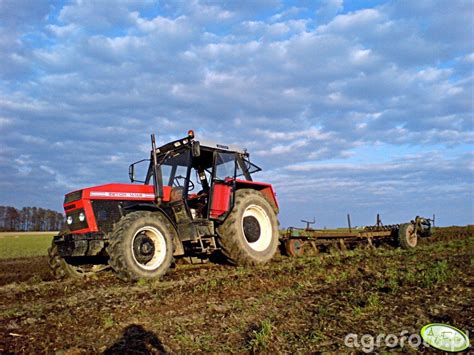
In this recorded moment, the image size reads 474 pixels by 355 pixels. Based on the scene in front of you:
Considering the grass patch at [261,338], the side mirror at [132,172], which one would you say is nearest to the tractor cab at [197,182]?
the side mirror at [132,172]

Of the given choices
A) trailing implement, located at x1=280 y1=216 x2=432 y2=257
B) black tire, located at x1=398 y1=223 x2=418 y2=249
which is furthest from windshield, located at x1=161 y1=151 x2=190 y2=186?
black tire, located at x1=398 y1=223 x2=418 y2=249

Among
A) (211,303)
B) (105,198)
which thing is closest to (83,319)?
(211,303)

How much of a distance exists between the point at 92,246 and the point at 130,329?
10.4ft

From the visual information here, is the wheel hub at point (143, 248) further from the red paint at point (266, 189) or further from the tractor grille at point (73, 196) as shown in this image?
the red paint at point (266, 189)

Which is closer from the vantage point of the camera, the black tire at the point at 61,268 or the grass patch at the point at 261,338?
the grass patch at the point at 261,338

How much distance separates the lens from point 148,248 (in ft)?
21.8

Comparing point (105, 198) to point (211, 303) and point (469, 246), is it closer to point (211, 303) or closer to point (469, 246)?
point (211, 303)

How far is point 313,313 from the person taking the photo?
3869 millimetres

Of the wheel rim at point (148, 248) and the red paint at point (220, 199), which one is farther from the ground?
the red paint at point (220, 199)

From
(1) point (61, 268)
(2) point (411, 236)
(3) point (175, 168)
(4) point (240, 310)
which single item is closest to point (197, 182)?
(3) point (175, 168)

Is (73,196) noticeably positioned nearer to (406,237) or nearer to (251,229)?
(251,229)

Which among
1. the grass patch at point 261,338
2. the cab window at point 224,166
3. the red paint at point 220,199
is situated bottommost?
the grass patch at point 261,338

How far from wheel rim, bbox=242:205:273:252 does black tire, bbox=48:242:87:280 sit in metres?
3.21

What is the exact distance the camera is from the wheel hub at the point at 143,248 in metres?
6.50
